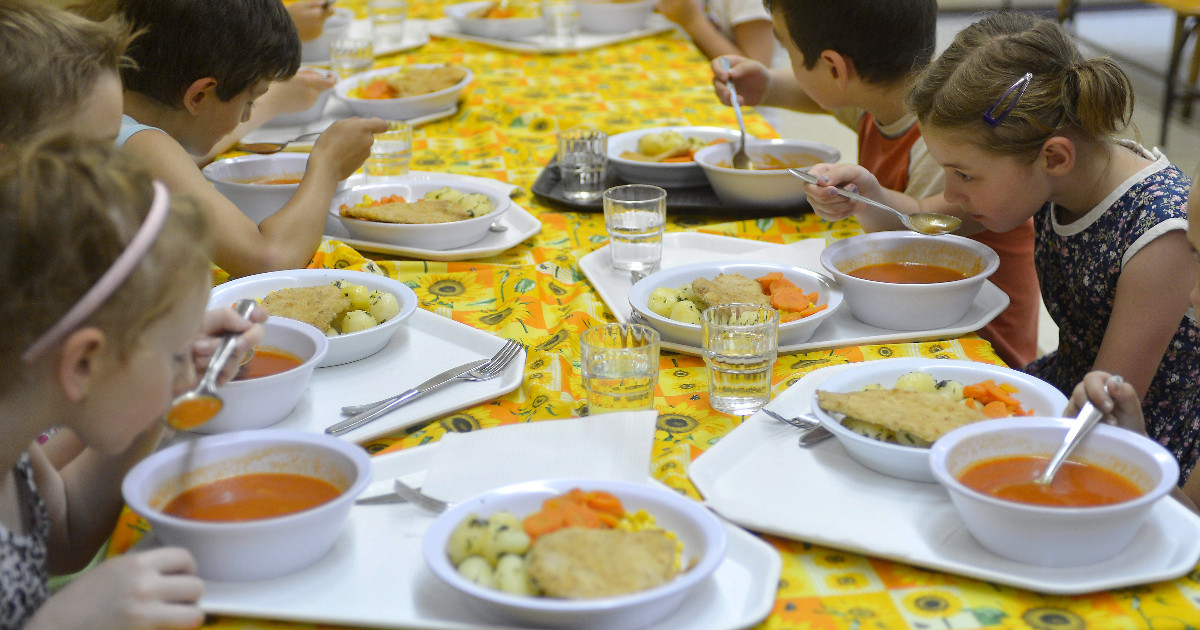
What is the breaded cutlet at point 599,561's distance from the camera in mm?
899

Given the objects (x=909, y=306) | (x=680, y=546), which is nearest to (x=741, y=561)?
(x=680, y=546)

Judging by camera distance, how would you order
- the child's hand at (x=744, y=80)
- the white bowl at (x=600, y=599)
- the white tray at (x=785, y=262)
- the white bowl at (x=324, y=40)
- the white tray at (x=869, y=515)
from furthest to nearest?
the white bowl at (x=324, y=40) < the child's hand at (x=744, y=80) < the white tray at (x=785, y=262) < the white tray at (x=869, y=515) < the white bowl at (x=600, y=599)

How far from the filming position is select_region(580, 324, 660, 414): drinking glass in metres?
1.37

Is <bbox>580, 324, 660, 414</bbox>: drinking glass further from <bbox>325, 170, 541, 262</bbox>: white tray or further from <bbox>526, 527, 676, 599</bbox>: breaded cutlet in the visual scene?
<bbox>325, 170, 541, 262</bbox>: white tray

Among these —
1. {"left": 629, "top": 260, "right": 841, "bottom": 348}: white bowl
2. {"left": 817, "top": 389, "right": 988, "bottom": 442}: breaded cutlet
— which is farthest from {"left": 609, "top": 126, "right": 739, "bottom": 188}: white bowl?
{"left": 817, "top": 389, "right": 988, "bottom": 442}: breaded cutlet

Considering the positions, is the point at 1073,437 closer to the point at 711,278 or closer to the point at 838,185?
the point at 711,278

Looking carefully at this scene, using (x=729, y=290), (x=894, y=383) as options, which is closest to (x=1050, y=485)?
(x=894, y=383)

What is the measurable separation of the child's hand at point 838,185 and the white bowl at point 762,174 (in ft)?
0.38

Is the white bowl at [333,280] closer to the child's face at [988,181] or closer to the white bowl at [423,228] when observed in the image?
the white bowl at [423,228]

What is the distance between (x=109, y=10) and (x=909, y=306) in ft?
5.25

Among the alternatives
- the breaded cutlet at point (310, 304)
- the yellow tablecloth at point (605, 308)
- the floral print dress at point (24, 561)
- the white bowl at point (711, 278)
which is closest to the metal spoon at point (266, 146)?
the yellow tablecloth at point (605, 308)

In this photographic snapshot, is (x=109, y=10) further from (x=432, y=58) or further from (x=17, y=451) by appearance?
(x=432, y=58)

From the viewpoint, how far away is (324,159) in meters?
2.07

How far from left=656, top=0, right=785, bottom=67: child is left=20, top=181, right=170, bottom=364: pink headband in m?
2.99
